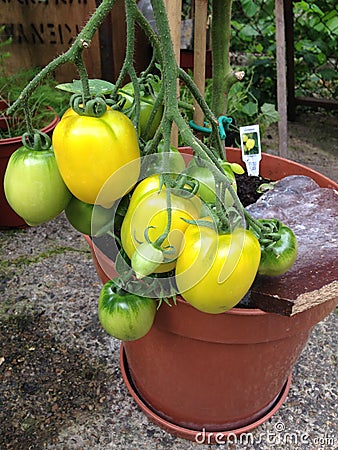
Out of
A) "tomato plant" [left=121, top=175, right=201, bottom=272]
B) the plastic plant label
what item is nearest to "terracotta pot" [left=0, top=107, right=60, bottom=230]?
the plastic plant label

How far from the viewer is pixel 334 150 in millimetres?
2381

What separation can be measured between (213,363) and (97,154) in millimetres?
472

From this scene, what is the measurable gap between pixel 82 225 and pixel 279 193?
1.71 ft

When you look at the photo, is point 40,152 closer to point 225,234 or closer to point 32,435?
point 225,234

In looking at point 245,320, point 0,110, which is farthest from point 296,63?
point 245,320

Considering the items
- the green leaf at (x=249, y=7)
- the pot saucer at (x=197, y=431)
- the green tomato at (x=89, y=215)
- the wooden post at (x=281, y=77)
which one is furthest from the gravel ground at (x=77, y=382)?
the green leaf at (x=249, y=7)

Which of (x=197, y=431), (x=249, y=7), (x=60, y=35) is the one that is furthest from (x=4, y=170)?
(x=249, y=7)

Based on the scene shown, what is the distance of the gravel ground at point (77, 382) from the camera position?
106 centimetres

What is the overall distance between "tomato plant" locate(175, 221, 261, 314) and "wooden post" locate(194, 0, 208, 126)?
78 centimetres

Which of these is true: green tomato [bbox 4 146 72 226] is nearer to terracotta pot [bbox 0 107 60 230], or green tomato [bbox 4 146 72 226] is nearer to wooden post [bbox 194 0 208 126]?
wooden post [bbox 194 0 208 126]

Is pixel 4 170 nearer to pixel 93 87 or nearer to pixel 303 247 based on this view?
pixel 93 87

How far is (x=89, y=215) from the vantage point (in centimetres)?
70

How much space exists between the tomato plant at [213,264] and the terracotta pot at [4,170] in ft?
3.70

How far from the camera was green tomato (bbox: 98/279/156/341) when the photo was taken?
70 cm
